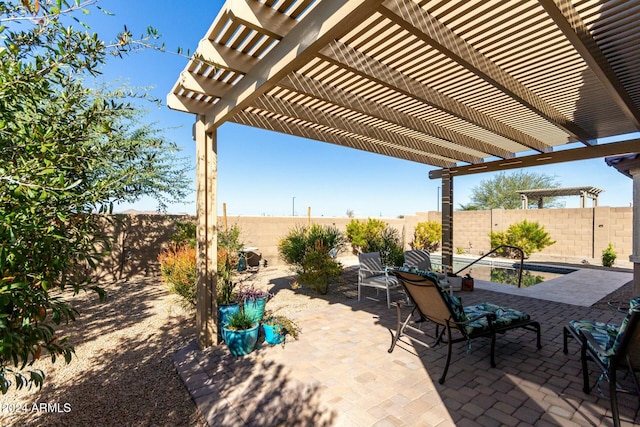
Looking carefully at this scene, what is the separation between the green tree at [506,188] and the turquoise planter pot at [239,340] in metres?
29.2

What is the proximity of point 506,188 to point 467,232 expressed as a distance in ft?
50.9

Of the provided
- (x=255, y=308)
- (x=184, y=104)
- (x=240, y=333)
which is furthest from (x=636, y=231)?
(x=184, y=104)

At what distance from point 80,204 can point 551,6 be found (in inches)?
126

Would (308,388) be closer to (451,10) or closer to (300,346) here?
(300,346)

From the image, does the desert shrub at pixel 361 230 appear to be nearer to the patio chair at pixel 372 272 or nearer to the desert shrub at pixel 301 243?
the desert shrub at pixel 301 243

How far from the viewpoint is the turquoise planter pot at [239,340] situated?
11.5 feet

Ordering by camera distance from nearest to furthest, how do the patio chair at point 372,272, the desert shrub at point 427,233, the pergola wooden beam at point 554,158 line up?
the pergola wooden beam at point 554,158 → the patio chair at point 372,272 → the desert shrub at point 427,233

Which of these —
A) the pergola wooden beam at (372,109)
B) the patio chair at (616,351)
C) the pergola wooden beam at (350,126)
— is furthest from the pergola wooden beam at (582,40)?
the pergola wooden beam at (350,126)

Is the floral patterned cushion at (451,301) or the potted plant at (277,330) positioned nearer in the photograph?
the floral patterned cushion at (451,301)

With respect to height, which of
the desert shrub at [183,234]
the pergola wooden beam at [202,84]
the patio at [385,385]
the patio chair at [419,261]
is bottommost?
the patio at [385,385]

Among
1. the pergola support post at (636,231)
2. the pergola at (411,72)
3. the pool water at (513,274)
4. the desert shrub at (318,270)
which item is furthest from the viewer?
the pool water at (513,274)

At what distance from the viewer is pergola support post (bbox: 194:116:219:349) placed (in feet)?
12.4

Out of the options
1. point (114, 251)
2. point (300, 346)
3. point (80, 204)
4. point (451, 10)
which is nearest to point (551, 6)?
point (451, 10)

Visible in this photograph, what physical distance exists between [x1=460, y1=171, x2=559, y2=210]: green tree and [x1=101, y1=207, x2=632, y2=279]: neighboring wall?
47.7ft
